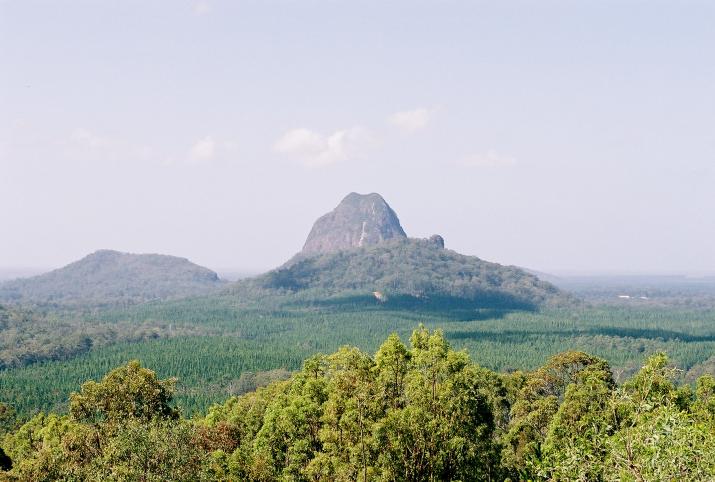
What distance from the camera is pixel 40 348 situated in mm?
142250

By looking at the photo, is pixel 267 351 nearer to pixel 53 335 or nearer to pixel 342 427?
pixel 53 335

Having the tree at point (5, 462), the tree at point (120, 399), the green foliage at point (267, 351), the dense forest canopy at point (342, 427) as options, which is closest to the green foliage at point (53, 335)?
the green foliage at point (267, 351)

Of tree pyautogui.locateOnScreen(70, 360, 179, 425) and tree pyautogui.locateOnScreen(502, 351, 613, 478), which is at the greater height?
tree pyautogui.locateOnScreen(70, 360, 179, 425)

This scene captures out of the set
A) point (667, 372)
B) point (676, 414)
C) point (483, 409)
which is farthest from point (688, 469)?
point (483, 409)

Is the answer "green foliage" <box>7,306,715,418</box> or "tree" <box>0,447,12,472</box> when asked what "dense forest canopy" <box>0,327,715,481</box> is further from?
"green foliage" <box>7,306,715,418</box>

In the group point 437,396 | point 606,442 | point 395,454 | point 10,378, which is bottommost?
point 10,378

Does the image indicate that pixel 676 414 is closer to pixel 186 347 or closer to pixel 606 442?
pixel 606 442

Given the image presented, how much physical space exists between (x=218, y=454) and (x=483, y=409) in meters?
14.0

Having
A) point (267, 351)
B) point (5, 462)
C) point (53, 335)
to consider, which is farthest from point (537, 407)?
point (53, 335)

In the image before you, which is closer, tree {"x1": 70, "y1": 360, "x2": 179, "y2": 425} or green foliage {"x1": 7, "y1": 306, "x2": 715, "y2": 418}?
tree {"x1": 70, "y1": 360, "x2": 179, "y2": 425}

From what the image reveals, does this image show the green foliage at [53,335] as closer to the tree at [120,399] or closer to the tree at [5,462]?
the tree at [5,462]

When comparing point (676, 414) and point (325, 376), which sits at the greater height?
point (676, 414)

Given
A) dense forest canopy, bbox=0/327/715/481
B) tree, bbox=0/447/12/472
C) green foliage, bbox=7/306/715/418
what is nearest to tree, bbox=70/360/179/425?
dense forest canopy, bbox=0/327/715/481

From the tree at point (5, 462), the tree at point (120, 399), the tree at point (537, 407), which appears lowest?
the tree at point (5, 462)
